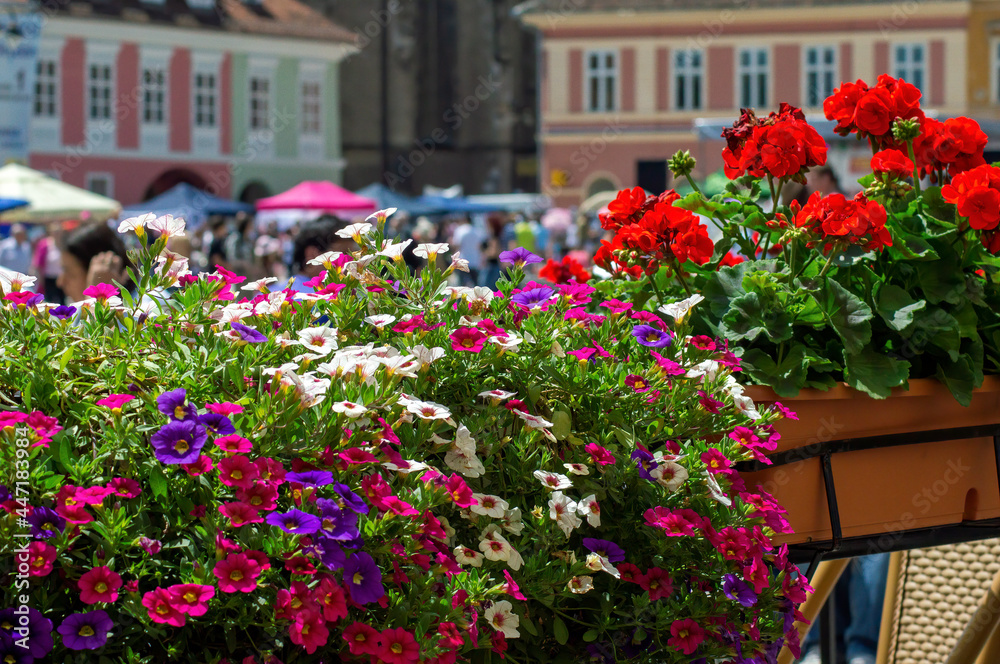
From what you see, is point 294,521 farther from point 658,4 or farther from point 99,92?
point 658,4

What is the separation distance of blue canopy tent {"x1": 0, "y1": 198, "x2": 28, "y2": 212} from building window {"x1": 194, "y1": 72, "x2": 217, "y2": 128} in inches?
666

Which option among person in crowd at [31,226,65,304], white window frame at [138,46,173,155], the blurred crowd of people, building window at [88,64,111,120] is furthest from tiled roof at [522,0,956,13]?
person in crowd at [31,226,65,304]

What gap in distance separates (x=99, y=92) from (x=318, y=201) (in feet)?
43.9

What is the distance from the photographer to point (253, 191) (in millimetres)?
30016

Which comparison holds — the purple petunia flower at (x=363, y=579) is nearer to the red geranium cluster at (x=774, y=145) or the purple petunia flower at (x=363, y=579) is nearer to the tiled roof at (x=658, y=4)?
the red geranium cluster at (x=774, y=145)

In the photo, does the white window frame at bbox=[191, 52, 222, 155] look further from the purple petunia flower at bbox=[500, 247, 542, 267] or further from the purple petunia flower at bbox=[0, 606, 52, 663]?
the purple petunia flower at bbox=[0, 606, 52, 663]

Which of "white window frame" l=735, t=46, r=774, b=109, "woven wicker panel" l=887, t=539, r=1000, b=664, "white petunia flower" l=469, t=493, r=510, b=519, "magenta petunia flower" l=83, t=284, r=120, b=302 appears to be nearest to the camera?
"white petunia flower" l=469, t=493, r=510, b=519

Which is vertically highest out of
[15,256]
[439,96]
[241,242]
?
[15,256]

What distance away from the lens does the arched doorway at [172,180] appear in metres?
28.9

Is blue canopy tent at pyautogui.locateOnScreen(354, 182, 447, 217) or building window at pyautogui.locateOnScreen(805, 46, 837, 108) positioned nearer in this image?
blue canopy tent at pyautogui.locateOnScreen(354, 182, 447, 217)

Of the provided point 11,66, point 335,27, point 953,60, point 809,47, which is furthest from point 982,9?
point 11,66

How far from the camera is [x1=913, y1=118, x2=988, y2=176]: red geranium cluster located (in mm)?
1993

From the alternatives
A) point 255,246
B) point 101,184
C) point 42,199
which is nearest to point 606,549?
point 42,199

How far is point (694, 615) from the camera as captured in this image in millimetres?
1467
